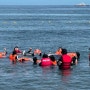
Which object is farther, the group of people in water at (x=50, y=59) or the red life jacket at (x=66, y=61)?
the group of people in water at (x=50, y=59)

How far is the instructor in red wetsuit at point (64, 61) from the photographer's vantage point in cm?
5466

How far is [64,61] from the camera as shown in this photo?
54.8 meters

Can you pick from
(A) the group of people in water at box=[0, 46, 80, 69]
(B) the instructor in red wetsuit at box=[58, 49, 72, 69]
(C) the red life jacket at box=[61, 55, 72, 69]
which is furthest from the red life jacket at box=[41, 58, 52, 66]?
(C) the red life jacket at box=[61, 55, 72, 69]

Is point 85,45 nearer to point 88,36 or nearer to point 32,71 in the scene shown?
point 88,36

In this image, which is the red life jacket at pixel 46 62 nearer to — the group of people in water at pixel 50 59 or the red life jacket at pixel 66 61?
the group of people in water at pixel 50 59

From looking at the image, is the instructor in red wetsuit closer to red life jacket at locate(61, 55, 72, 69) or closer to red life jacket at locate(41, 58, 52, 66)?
red life jacket at locate(61, 55, 72, 69)

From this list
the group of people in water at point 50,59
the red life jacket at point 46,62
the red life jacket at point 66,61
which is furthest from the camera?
the red life jacket at point 46,62

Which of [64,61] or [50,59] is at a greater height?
[50,59]

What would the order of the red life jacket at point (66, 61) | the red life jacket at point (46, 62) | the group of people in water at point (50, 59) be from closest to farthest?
1. the red life jacket at point (66, 61)
2. the group of people in water at point (50, 59)
3. the red life jacket at point (46, 62)

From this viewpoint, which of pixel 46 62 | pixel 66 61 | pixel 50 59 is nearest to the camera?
pixel 66 61

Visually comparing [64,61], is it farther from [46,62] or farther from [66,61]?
[46,62]

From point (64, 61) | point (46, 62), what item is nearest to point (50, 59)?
point (46, 62)

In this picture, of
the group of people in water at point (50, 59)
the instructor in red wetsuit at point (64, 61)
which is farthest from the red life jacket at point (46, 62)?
the instructor in red wetsuit at point (64, 61)

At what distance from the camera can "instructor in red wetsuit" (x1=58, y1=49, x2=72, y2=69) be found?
179ft
